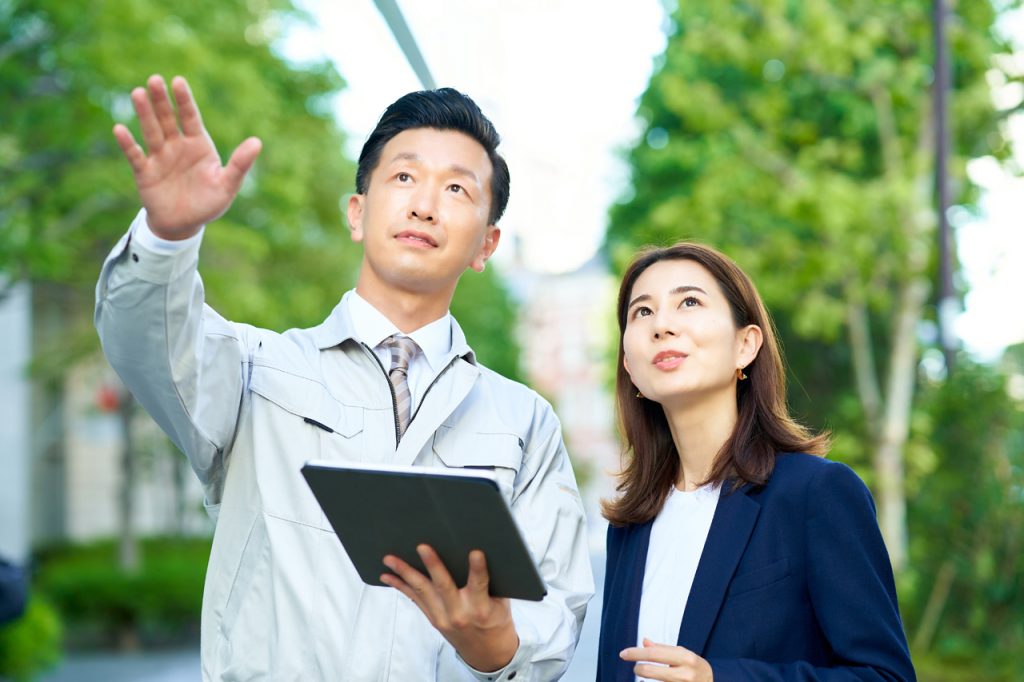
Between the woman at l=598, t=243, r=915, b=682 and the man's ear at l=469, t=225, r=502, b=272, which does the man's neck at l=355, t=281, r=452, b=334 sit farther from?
the woman at l=598, t=243, r=915, b=682

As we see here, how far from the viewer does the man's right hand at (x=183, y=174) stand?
2.17 meters

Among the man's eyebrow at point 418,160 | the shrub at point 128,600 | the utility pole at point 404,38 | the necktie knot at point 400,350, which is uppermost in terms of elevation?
the utility pole at point 404,38

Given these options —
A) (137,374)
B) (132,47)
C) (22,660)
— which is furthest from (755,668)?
(22,660)

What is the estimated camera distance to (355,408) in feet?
8.95

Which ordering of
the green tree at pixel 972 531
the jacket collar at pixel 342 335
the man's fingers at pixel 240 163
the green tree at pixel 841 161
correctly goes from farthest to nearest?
the green tree at pixel 841 161
the green tree at pixel 972 531
the jacket collar at pixel 342 335
the man's fingers at pixel 240 163

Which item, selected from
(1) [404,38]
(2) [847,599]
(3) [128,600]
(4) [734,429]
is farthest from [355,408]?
(3) [128,600]

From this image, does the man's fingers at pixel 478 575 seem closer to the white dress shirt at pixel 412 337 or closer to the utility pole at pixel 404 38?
the white dress shirt at pixel 412 337

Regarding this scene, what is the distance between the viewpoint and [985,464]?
29.3ft

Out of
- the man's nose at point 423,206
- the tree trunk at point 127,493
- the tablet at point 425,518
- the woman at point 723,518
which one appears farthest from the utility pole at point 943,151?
the tree trunk at point 127,493

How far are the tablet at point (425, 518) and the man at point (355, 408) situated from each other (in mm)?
31

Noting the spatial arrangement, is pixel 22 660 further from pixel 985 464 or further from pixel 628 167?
pixel 628 167

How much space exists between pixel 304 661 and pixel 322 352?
0.69 m

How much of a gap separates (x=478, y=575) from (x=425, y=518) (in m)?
0.16

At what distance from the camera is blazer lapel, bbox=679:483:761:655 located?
9.02ft
